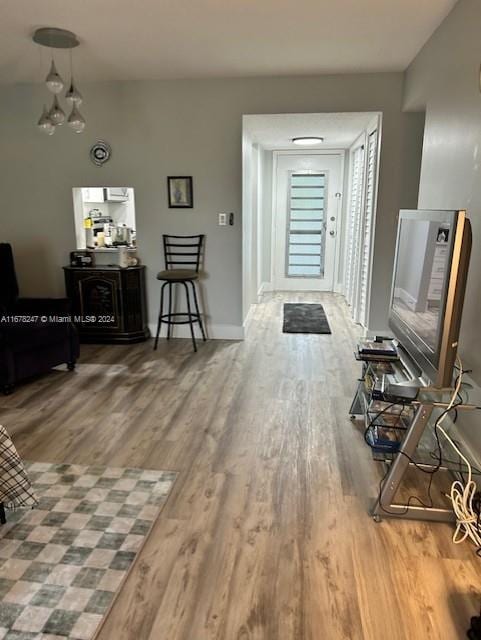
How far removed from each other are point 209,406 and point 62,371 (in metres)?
1.46

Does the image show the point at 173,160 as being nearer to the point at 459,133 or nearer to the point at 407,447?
the point at 459,133

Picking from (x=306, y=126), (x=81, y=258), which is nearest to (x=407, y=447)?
(x=81, y=258)

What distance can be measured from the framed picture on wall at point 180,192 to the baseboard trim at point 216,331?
4.05 feet

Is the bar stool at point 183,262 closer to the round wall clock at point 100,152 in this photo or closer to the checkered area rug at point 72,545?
the round wall clock at point 100,152

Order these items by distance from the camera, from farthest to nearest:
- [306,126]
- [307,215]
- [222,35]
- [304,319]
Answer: [307,215], [304,319], [306,126], [222,35]

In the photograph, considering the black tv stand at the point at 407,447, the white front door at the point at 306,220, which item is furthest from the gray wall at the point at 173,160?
the white front door at the point at 306,220

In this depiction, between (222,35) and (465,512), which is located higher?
(222,35)

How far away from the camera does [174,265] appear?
4.65m

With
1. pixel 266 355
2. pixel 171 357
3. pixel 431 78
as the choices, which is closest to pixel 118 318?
pixel 171 357

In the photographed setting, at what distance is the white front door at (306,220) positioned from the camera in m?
6.88

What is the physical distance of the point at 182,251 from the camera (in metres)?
4.61

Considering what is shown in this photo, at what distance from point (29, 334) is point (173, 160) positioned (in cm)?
216

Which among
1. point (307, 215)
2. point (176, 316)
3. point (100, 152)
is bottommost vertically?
point (176, 316)

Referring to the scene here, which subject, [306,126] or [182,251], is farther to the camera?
[306,126]
